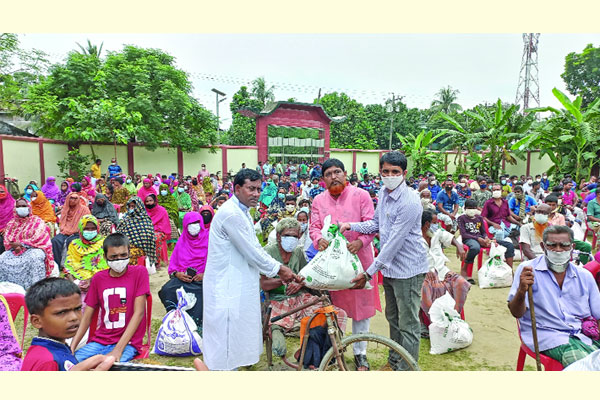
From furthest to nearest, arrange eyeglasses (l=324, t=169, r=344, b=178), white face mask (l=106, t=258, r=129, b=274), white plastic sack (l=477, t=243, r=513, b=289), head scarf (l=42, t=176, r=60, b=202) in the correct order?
head scarf (l=42, t=176, r=60, b=202)
white plastic sack (l=477, t=243, r=513, b=289)
eyeglasses (l=324, t=169, r=344, b=178)
white face mask (l=106, t=258, r=129, b=274)

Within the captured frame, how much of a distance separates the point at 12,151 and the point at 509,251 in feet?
52.8

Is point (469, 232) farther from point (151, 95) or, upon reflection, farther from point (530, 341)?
point (151, 95)

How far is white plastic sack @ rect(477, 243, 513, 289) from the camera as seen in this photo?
5844mm

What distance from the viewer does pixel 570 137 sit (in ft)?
42.9

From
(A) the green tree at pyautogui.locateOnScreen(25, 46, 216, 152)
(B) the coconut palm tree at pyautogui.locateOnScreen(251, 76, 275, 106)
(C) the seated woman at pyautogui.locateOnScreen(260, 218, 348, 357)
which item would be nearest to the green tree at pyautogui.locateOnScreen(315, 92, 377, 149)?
(B) the coconut palm tree at pyautogui.locateOnScreen(251, 76, 275, 106)

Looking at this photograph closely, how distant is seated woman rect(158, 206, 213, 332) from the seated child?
4.30 ft

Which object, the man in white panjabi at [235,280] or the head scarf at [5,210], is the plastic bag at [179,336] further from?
the head scarf at [5,210]

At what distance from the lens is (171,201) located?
27.6 ft

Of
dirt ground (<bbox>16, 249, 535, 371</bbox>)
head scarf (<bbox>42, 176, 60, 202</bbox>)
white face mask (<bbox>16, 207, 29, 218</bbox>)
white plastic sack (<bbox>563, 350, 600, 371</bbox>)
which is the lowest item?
dirt ground (<bbox>16, 249, 535, 371</bbox>)

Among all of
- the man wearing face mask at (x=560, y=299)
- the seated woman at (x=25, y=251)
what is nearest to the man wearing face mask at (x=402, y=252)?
the man wearing face mask at (x=560, y=299)

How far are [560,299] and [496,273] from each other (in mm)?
3268

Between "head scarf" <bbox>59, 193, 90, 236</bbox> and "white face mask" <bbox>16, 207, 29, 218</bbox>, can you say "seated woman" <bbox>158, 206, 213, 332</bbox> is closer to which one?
"white face mask" <bbox>16, 207, 29, 218</bbox>

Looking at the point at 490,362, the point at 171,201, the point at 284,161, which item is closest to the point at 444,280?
the point at 490,362

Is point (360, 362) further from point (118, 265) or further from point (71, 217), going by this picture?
point (71, 217)
